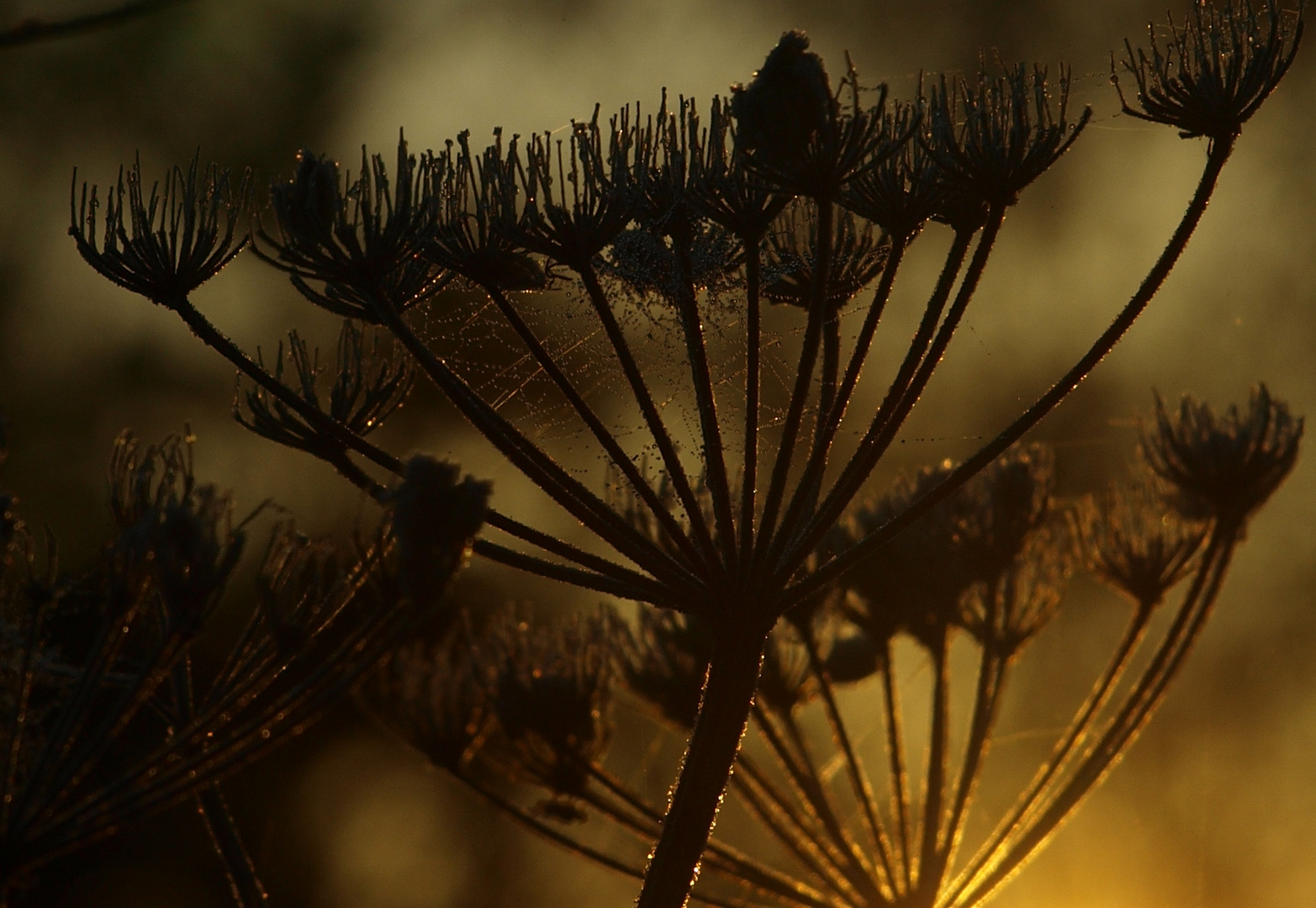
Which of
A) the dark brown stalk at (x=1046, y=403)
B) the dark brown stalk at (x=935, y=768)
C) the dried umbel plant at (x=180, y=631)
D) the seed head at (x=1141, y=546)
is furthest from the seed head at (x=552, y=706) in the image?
the dried umbel plant at (x=180, y=631)

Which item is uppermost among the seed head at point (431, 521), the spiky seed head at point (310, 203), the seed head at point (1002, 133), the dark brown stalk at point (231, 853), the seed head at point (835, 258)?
the seed head at point (1002, 133)

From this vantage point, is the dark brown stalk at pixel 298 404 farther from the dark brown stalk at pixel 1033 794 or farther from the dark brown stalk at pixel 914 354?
the dark brown stalk at pixel 1033 794

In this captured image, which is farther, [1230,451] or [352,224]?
[1230,451]

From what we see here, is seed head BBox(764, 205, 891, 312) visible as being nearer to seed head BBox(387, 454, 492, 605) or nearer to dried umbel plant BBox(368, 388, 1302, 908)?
dried umbel plant BBox(368, 388, 1302, 908)

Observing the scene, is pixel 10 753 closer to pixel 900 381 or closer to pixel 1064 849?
pixel 900 381

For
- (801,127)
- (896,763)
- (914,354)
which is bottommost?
(896,763)

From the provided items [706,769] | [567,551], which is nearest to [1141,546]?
[706,769]

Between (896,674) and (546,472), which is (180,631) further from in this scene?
(896,674)
